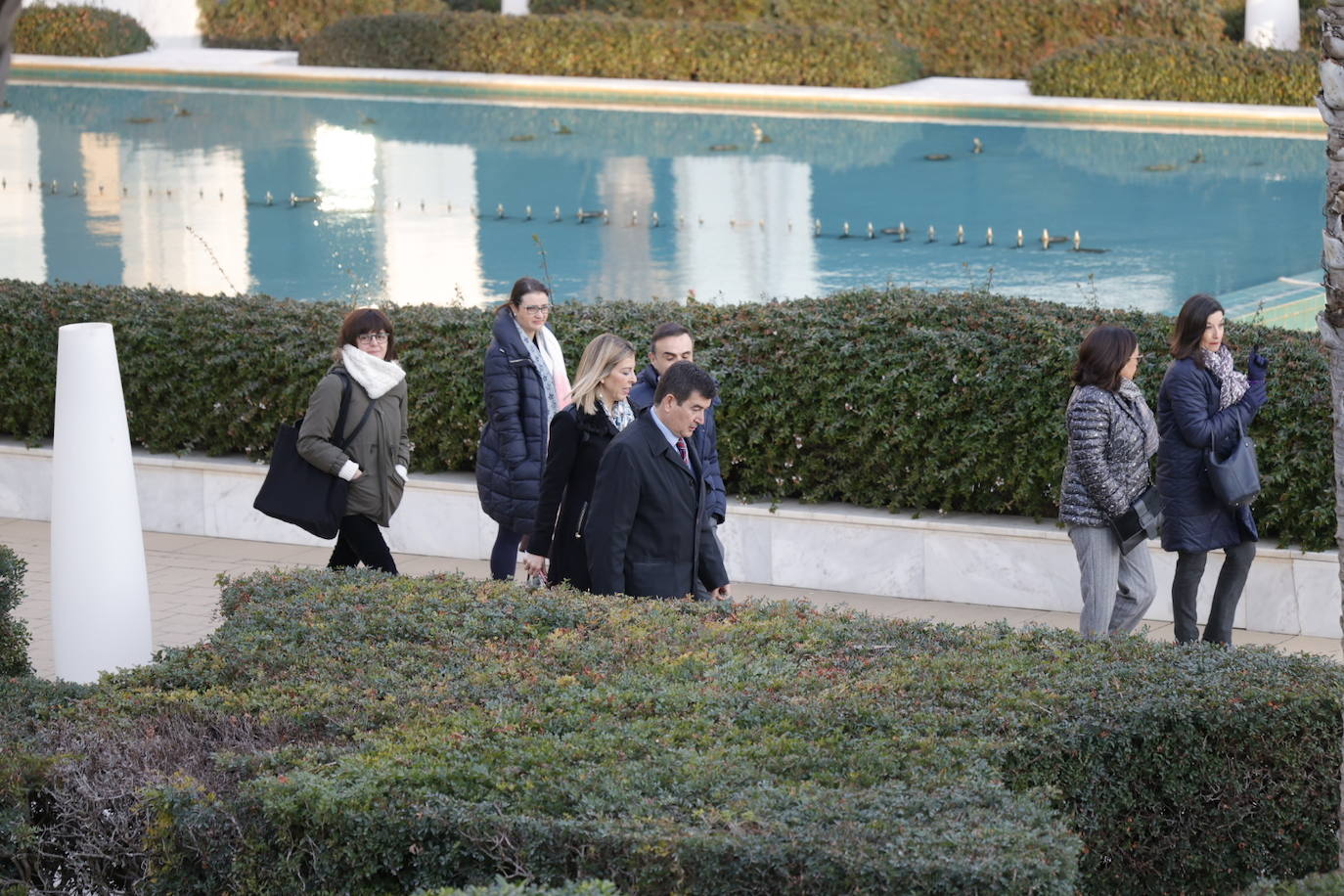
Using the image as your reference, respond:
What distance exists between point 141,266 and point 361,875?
1582 cm

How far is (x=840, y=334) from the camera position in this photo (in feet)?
28.0

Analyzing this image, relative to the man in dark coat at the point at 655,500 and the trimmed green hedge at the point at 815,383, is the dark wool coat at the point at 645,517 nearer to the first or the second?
the man in dark coat at the point at 655,500

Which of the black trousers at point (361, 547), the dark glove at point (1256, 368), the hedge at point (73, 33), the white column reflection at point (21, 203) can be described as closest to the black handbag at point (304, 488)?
the black trousers at point (361, 547)

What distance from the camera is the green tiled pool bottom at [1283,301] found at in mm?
12680

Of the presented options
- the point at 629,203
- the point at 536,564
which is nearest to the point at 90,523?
the point at 536,564

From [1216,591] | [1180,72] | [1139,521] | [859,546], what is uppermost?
[1180,72]

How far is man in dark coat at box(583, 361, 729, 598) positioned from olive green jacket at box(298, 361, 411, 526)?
171 centimetres

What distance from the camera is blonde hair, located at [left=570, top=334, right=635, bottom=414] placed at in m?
6.34

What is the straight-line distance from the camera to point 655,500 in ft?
19.0

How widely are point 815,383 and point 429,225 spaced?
1271 centimetres

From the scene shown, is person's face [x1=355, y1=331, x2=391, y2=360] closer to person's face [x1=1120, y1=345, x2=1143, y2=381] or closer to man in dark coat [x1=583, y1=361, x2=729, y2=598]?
man in dark coat [x1=583, y1=361, x2=729, y2=598]

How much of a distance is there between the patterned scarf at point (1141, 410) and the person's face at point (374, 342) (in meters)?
3.09

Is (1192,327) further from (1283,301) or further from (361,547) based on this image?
(1283,301)

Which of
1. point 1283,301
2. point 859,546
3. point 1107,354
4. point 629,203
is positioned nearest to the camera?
point 1107,354
